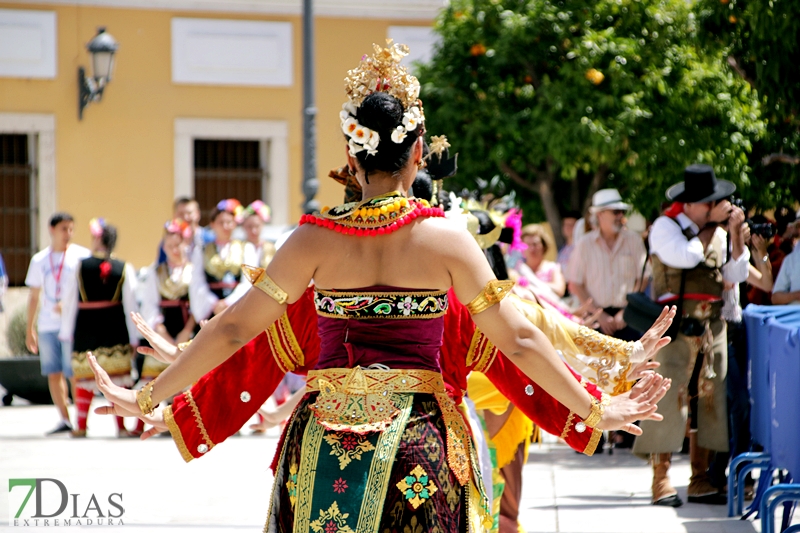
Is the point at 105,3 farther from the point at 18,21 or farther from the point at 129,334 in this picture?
the point at 129,334

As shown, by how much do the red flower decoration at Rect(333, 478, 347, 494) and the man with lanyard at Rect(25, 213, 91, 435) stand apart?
751 centimetres

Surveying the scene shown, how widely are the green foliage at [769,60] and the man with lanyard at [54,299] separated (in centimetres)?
558

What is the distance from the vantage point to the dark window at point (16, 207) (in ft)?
54.2

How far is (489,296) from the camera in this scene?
10.3 feet

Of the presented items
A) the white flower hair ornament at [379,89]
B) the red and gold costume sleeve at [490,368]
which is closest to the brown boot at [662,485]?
the red and gold costume sleeve at [490,368]

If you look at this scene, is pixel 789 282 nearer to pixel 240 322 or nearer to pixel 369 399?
pixel 369 399

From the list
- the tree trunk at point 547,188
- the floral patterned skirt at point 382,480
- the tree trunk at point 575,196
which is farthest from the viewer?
the tree trunk at point 575,196

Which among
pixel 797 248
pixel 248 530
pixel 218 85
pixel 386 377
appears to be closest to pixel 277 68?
pixel 218 85

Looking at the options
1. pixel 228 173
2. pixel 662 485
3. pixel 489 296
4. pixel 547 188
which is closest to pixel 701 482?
pixel 662 485

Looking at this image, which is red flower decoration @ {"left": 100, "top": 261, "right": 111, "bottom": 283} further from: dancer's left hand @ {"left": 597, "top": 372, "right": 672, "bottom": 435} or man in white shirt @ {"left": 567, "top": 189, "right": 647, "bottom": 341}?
dancer's left hand @ {"left": 597, "top": 372, "right": 672, "bottom": 435}

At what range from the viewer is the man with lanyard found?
1016cm

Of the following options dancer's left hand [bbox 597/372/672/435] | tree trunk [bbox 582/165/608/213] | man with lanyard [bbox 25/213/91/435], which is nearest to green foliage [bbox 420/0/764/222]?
tree trunk [bbox 582/165/608/213]

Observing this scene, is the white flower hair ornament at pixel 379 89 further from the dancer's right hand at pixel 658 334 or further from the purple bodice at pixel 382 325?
the dancer's right hand at pixel 658 334

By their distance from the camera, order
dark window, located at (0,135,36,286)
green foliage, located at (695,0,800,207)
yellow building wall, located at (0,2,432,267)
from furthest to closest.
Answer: dark window, located at (0,135,36,286) → yellow building wall, located at (0,2,432,267) → green foliage, located at (695,0,800,207)
